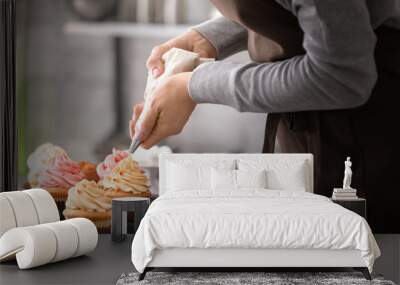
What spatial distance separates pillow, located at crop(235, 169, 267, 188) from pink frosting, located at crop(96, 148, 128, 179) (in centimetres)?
104

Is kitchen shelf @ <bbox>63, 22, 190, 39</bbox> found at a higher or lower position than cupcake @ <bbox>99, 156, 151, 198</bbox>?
higher

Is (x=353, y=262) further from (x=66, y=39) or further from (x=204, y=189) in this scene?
(x=66, y=39)

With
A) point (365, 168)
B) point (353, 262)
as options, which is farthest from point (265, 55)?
point (353, 262)

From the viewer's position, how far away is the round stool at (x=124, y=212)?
5031mm

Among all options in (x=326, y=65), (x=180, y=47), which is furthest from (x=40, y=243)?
(x=326, y=65)

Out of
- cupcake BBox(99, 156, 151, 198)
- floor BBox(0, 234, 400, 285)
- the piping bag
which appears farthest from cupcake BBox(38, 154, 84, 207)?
floor BBox(0, 234, 400, 285)

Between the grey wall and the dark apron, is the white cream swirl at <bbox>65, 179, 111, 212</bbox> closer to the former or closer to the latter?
the grey wall

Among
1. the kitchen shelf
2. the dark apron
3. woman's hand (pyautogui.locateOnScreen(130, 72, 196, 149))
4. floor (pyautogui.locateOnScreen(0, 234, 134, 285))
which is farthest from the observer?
the kitchen shelf

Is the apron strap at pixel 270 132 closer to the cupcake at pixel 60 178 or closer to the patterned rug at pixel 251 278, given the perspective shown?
the patterned rug at pixel 251 278

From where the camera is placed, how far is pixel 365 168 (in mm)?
4277

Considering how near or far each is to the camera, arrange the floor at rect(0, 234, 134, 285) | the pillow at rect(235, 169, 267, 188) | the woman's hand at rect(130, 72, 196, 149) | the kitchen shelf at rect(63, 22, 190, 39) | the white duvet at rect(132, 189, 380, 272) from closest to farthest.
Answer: the white duvet at rect(132, 189, 380, 272), the floor at rect(0, 234, 134, 285), the woman's hand at rect(130, 72, 196, 149), the pillow at rect(235, 169, 267, 188), the kitchen shelf at rect(63, 22, 190, 39)

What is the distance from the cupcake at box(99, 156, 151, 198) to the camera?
5.39 metres

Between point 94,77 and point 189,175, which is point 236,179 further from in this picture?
point 94,77

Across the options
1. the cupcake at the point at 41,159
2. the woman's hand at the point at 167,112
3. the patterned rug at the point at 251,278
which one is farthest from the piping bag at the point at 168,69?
the patterned rug at the point at 251,278
